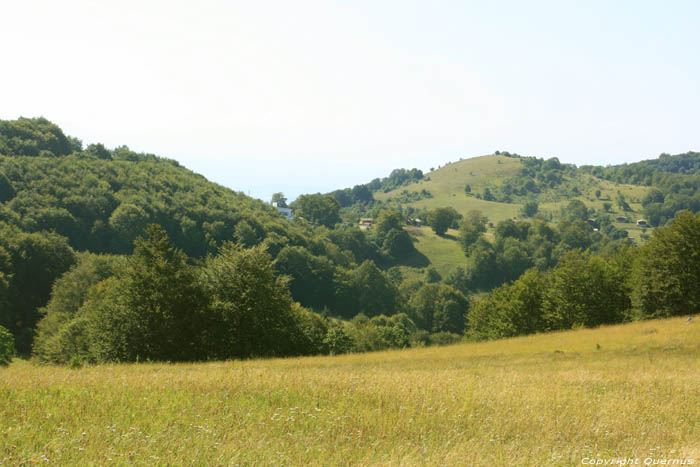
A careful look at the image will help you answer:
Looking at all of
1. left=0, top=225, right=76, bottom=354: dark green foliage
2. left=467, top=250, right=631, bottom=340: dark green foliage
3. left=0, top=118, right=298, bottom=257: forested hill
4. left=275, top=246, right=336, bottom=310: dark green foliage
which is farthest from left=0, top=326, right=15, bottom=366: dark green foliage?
left=275, top=246, right=336, bottom=310: dark green foliage

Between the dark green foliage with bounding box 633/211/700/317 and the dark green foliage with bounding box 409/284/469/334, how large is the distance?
86.1 metres

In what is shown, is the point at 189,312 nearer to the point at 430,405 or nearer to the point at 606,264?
the point at 430,405

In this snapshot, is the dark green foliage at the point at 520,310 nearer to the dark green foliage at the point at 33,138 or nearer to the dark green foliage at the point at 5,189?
the dark green foliage at the point at 5,189

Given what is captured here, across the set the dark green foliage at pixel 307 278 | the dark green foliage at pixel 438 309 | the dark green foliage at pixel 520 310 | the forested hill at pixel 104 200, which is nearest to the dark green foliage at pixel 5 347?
the dark green foliage at pixel 520 310

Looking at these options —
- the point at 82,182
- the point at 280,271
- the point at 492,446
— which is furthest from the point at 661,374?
the point at 82,182

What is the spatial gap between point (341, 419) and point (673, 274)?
4637 cm

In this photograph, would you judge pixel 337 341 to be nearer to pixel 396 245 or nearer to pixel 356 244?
pixel 356 244

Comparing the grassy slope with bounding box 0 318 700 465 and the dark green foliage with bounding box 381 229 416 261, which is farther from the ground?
→ the dark green foliage with bounding box 381 229 416 261

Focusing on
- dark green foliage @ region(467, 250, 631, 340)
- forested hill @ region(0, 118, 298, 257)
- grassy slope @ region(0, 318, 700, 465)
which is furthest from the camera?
forested hill @ region(0, 118, 298, 257)

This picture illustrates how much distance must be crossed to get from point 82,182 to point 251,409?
141196mm

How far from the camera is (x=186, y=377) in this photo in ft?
41.6

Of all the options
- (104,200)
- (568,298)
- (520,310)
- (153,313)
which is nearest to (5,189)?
(104,200)

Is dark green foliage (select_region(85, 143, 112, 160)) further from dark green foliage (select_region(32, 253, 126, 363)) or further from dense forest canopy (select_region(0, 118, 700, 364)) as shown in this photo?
dark green foliage (select_region(32, 253, 126, 363))

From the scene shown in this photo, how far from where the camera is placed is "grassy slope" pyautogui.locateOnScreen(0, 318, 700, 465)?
7.09 m
